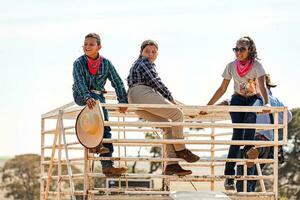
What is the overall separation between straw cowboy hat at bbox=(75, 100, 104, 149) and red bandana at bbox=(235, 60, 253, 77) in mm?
2733

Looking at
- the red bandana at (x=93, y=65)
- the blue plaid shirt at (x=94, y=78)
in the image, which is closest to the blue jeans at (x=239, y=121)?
the blue plaid shirt at (x=94, y=78)

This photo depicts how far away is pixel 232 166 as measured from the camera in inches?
582

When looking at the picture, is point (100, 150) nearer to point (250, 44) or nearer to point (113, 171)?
point (113, 171)

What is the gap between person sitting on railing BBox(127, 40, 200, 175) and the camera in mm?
13539

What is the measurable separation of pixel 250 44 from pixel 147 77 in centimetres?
170

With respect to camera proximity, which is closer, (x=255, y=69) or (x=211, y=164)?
(x=255, y=69)

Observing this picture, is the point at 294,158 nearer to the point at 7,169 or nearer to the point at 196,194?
the point at 7,169

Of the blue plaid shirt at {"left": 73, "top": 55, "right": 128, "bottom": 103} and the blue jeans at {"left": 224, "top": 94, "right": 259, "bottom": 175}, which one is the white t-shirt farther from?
the blue plaid shirt at {"left": 73, "top": 55, "right": 128, "bottom": 103}

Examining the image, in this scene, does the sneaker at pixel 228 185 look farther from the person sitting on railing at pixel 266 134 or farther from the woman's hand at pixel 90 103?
the woman's hand at pixel 90 103

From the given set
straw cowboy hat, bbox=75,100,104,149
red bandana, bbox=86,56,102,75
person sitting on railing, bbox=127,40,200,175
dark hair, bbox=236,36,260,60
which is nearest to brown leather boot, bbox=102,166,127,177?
straw cowboy hat, bbox=75,100,104,149

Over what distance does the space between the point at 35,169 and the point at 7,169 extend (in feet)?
9.92

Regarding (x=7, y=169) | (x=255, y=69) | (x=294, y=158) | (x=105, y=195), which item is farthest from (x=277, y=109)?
(x=7, y=169)

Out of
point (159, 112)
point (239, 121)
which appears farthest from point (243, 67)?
point (159, 112)

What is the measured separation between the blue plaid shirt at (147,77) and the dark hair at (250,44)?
4.65 feet
